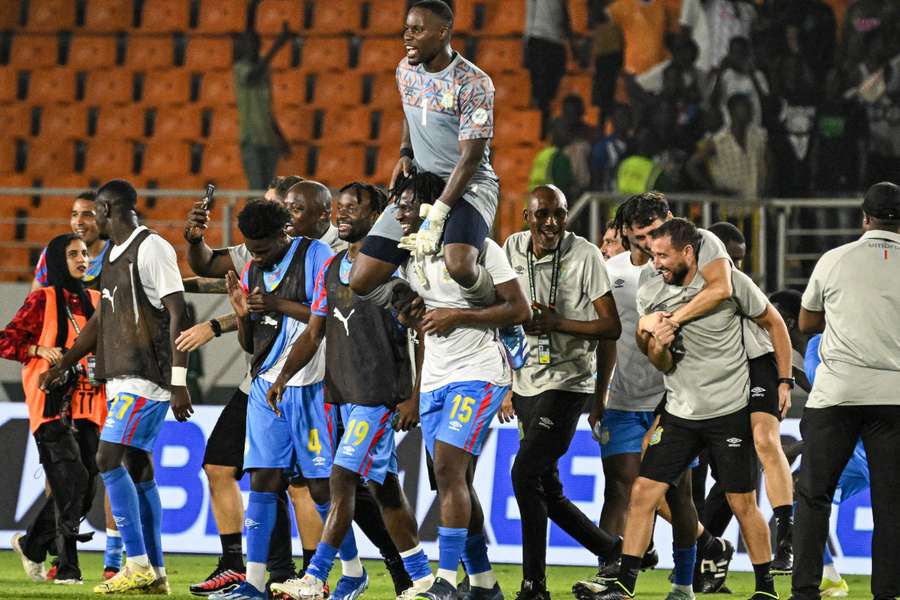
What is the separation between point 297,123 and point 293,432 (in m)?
11.7

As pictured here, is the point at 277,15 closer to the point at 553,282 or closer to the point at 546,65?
the point at 546,65

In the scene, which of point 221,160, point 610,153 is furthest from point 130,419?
point 221,160

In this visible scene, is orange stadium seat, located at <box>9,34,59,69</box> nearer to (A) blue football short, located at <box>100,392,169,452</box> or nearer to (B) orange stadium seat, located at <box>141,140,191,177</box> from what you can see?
(B) orange stadium seat, located at <box>141,140,191,177</box>

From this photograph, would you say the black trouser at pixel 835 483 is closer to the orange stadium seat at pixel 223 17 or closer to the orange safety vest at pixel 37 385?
the orange safety vest at pixel 37 385

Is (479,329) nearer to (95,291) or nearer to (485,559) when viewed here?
(485,559)

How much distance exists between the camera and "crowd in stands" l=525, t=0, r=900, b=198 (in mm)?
14344

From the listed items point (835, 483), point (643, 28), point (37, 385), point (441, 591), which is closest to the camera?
point (441, 591)

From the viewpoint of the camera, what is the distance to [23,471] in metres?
10.2

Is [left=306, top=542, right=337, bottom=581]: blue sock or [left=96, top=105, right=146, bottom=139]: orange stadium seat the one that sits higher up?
[left=96, top=105, right=146, bottom=139]: orange stadium seat

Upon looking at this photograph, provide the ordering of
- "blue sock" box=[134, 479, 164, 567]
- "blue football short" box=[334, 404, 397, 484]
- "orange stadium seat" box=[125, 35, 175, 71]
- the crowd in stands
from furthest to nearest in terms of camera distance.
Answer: "orange stadium seat" box=[125, 35, 175, 71] → the crowd in stands → "blue sock" box=[134, 479, 164, 567] → "blue football short" box=[334, 404, 397, 484]

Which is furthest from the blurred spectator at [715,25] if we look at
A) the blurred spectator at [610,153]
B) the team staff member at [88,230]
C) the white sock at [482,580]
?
the white sock at [482,580]

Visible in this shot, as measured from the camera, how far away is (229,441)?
770 cm

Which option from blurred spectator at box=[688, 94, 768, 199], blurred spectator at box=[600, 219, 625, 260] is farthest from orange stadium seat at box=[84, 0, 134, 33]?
blurred spectator at box=[600, 219, 625, 260]

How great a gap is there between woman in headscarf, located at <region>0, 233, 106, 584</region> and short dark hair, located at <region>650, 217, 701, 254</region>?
3.65 m
